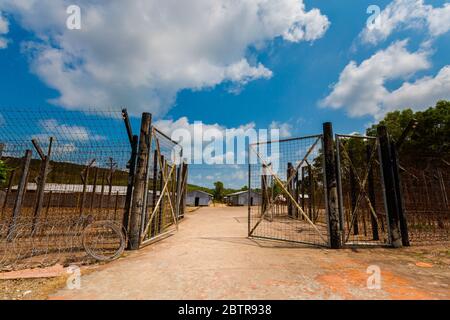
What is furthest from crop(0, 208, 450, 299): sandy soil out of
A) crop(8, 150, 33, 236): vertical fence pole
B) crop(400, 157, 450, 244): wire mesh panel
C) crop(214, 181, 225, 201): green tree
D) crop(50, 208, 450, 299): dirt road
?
crop(214, 181, 225, 201): green tree

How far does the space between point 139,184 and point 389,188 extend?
276 inches

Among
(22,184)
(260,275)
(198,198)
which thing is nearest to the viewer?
(260,275)

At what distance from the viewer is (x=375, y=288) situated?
291 cm

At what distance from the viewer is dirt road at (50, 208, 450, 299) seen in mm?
2716

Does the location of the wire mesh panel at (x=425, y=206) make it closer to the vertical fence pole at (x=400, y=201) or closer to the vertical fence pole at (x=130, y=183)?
the vertical fence pole at (x=400, y=201)

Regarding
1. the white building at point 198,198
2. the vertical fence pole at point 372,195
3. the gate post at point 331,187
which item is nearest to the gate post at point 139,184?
the gate post at point 331,187

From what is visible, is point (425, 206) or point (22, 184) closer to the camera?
point (22, 184)

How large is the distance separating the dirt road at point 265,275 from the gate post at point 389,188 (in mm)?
483

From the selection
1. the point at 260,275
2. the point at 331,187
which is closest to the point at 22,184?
the point at 260,275

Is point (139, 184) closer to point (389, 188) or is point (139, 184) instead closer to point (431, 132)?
point (389, 188)

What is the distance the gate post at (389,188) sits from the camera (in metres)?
5.68

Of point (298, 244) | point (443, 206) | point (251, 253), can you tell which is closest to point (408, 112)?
point (443, 206)

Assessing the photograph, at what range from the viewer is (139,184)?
5621mm

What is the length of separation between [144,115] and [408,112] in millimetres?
28155
